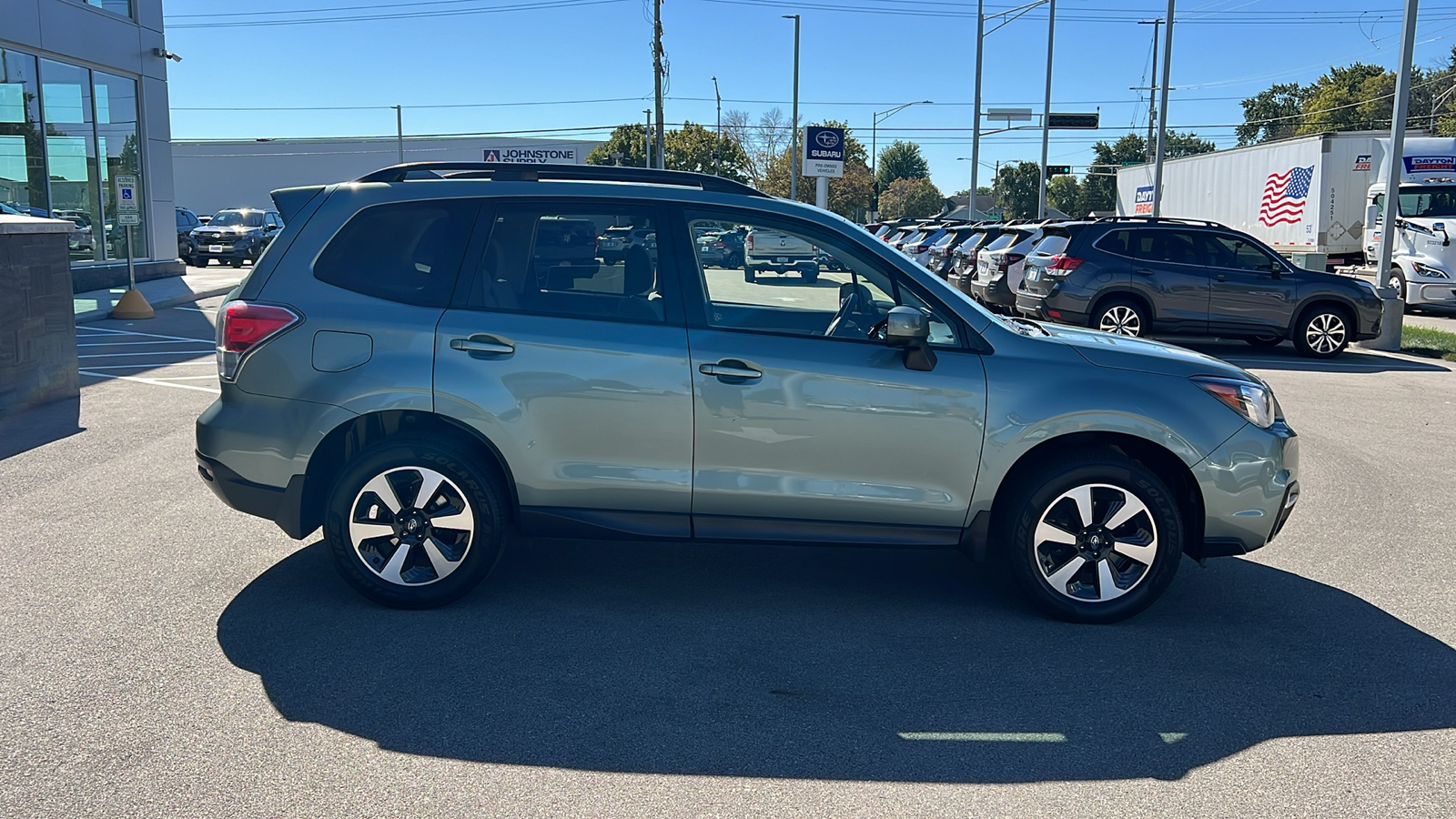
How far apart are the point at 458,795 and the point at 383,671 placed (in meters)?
1.07

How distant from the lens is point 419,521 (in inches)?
199

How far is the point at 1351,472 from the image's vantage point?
8.33 meters

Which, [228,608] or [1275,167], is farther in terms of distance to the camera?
[1275,167]

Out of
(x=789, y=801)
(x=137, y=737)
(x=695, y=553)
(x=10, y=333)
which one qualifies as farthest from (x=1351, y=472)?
(x=10, y=333)

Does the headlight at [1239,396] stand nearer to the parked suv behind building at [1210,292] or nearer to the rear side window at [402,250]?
the rear side window at [402,250]

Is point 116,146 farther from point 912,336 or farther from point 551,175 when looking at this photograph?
point 912,336

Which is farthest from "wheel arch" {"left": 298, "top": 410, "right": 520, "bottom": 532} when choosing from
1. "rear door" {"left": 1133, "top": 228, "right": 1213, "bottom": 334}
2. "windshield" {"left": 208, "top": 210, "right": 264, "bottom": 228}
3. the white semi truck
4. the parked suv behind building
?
"windshield" {"left": 208, "top": 210, "right": 264, "bottom": 228}

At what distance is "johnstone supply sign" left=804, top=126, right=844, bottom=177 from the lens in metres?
38.4

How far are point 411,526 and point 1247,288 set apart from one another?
1338 cm

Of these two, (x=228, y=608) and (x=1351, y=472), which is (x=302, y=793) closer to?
(x=228, y=608)

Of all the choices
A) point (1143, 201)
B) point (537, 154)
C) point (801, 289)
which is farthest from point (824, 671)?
point (537, 154)

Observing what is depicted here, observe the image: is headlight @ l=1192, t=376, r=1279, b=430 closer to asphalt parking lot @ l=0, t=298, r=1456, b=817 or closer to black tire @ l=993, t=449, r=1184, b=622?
black tire @ l=993, t=449, r=1184, b=622

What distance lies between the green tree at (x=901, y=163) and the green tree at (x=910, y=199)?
15.2 feet

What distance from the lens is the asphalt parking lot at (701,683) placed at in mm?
3598
